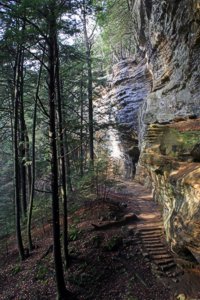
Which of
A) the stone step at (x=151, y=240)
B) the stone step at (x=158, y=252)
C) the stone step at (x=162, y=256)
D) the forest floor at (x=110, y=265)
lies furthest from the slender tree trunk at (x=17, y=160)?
the stone step at (x=162, y=256)

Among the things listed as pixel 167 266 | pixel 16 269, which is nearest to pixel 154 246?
pixel 167 266

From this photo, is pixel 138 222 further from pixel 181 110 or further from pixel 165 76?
pixel 165 76

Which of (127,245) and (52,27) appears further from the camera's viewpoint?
(127,245)

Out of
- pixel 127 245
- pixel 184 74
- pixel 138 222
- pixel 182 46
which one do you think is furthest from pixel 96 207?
pixel 182 46

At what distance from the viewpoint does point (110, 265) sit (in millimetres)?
9766

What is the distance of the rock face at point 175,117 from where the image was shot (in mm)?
6035

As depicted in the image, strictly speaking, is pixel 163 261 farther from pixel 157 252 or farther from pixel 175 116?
pixel 175 116

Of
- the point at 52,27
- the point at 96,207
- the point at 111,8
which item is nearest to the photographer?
the point at 52,27

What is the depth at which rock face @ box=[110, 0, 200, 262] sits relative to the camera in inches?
238

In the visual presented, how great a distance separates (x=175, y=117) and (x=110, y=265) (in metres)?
6.79

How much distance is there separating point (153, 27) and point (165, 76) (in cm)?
279

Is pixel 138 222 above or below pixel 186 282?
above

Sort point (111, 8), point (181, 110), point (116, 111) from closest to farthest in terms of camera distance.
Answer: point (181, 110)
point (111, 8)
point (116, 111)

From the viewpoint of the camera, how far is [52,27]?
24.2ft
